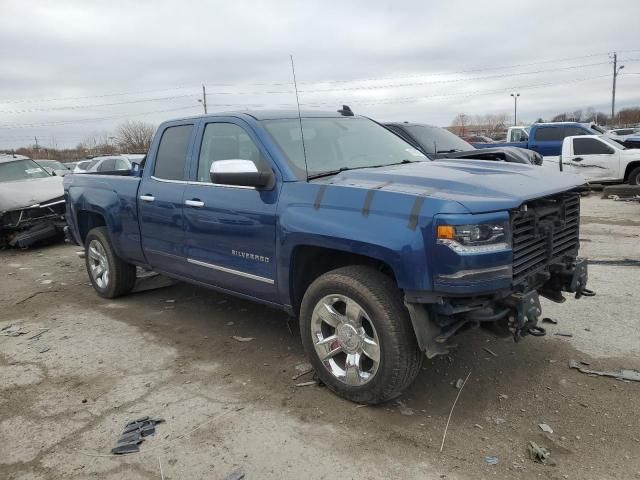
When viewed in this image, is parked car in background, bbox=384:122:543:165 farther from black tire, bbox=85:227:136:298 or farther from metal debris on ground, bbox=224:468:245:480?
metal debris on ground, bbox=224:468:245:480

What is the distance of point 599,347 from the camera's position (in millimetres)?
4234

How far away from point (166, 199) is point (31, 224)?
635cm

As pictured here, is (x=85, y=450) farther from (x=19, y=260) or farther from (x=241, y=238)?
(x=19, y=260)

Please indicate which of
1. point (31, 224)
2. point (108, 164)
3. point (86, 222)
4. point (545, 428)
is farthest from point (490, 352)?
point (108, 164)

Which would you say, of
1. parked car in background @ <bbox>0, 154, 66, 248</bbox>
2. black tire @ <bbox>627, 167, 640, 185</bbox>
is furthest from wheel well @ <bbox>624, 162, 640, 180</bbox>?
parked car in background @ <bbox>0, 154, 66, 248</bbox>

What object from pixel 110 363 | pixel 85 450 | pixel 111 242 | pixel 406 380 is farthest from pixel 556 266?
pixel 111 242

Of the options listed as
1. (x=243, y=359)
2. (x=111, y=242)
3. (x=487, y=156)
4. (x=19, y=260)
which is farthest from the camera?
(x=19, y=260)

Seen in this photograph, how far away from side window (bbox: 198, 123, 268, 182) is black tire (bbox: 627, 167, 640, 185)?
13.4 m

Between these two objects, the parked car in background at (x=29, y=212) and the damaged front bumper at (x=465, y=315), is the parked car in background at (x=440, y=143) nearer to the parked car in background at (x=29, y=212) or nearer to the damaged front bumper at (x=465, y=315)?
the damaged front bumper at (x=465, y=315)

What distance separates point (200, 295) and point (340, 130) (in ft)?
9.16

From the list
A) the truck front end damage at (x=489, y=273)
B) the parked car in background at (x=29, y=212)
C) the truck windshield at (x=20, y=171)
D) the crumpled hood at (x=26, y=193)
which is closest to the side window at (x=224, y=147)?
the truck front end damage at (x=489, y=273)

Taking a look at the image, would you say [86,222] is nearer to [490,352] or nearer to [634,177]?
[490,352]

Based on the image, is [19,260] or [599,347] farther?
[19,260]

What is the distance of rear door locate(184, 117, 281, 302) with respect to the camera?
12.9 ft
